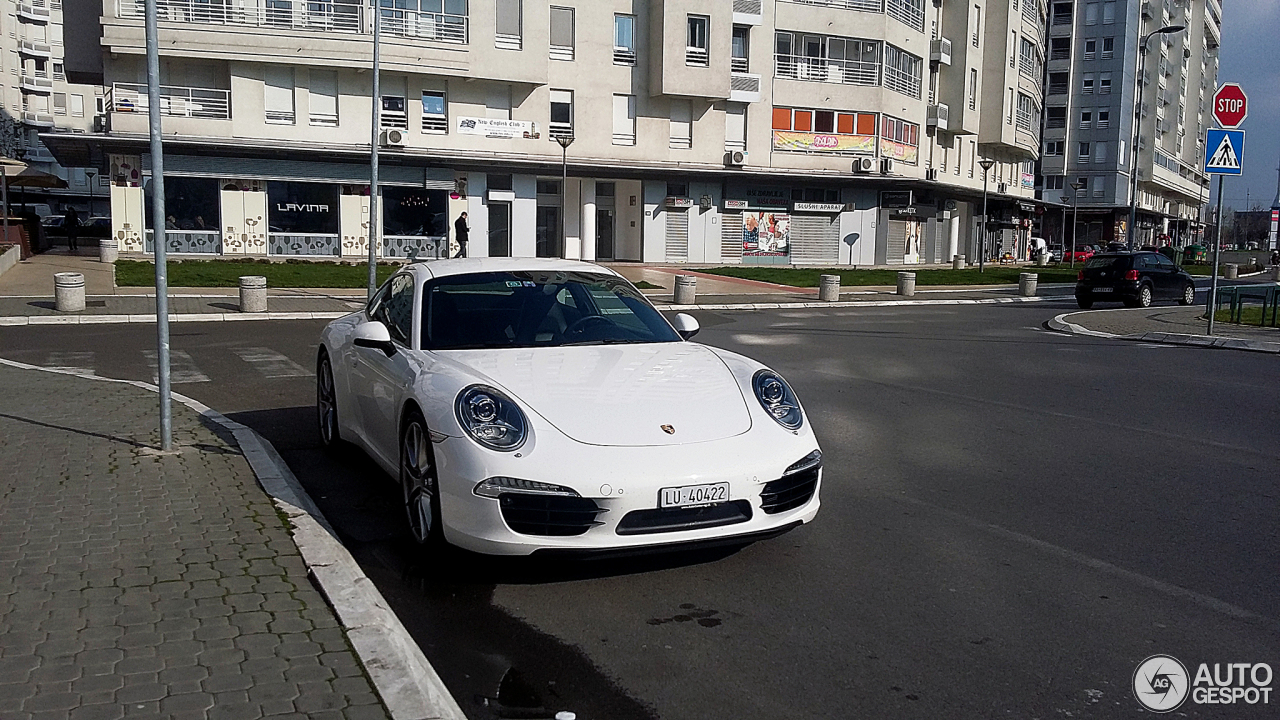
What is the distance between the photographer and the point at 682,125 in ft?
143

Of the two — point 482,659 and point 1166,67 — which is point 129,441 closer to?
point 482,659

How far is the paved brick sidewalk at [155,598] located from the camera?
346cm

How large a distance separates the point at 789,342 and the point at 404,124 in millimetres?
25690

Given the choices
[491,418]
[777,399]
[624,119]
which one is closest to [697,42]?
[624,119]

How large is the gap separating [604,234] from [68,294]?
1112 inches

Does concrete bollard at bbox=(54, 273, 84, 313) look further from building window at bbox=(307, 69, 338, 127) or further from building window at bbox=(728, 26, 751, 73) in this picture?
building window at bbox=(728, 26, 751, 73)

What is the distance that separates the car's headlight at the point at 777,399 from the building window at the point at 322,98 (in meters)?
34.5

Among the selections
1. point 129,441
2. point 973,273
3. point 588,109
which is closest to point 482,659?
point 129,441

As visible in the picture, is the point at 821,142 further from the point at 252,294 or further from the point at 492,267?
the point at 492,267

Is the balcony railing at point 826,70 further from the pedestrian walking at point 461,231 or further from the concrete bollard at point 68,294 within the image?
the concrete bollard at point 68,294

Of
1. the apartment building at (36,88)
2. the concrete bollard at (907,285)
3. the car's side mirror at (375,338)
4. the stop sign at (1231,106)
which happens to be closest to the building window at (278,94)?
the concrete bollard at (907,285)

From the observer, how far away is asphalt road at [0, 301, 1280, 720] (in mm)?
3857

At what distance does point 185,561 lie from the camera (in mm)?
4855

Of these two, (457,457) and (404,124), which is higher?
(404,124)
